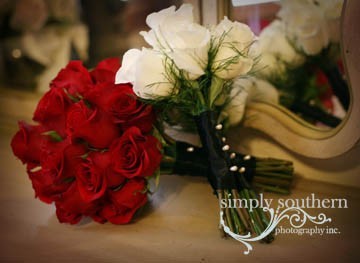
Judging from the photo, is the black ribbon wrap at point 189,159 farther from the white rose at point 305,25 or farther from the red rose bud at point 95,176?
the white rose at point 305,25

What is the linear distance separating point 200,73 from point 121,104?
0.12 metres

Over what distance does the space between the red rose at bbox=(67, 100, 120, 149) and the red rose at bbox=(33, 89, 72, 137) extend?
1.3 inches

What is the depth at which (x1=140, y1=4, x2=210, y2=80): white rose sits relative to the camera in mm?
533

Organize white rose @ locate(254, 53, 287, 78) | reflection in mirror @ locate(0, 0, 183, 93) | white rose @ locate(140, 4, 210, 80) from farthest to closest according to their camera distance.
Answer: reflection in mirror @ locate(0, 0, 183, 93) → white rose @ locate(254, 53, 287, 78) → white rose @ locate(140, 4, 210, 80)

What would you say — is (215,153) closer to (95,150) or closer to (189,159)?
(189,159)

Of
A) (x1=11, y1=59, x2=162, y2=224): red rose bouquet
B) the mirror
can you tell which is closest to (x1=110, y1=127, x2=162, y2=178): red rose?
(x1=11, y1=59, x2=162, y2=224): red rose bouquet

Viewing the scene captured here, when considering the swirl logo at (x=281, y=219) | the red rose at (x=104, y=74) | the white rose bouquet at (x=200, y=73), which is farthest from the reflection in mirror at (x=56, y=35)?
the swirl logo at (x=281, y=219)

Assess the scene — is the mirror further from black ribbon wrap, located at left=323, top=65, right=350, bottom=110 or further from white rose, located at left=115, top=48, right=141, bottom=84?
white rose, located at left=115, top=48, right=141, bottom=84

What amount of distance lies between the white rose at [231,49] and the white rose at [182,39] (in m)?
0.02

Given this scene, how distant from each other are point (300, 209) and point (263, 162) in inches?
4.1

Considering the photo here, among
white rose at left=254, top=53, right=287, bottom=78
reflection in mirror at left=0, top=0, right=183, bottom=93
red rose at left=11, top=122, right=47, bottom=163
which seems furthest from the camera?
reflection in mirror at left=0, top=0, right=183, bottom=93

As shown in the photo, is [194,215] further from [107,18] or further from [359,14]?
[107,18]

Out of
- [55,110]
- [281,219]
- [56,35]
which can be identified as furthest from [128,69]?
[56,35]

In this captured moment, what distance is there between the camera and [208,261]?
0.54m
